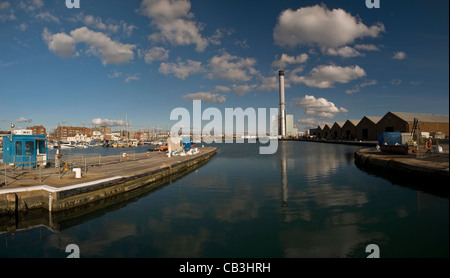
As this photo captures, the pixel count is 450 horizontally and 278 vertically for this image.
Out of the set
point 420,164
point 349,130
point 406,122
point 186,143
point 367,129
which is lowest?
point 420,164

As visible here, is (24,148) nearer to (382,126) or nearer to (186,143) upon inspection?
(186,143)

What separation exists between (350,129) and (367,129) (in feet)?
52.7

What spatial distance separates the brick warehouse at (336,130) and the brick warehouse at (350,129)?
6.50 meters

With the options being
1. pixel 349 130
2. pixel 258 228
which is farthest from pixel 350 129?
pixel 258 228

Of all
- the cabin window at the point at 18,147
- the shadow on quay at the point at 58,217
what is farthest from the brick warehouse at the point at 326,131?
the cabin window at the point at 18,147

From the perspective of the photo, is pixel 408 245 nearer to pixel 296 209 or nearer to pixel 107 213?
pixel 296 209

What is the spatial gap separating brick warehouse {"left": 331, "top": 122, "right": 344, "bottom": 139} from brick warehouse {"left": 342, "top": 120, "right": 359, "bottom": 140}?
6.50m

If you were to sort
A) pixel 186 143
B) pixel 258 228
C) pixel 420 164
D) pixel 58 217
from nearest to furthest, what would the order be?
1. pixel 258 228
2. pixel 58 217
3. pixel 420 164
4. pixel 186 143

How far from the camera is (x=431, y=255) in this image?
8.43 meters

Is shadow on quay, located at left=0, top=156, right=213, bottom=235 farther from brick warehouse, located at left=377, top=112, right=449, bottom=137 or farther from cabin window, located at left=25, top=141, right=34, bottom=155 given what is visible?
brick warehouse, located at left=377, top=112, right=449, bottom=137

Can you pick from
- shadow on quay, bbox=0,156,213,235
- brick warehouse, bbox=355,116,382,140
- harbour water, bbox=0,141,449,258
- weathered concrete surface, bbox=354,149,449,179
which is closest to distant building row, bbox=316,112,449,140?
brick warehouse, bbox=355,116,382,140

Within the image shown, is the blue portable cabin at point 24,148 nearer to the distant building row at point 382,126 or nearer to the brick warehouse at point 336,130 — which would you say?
the distant building row at point 382,126

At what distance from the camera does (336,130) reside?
12838 cm

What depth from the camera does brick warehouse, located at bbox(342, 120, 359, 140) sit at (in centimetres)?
10706
